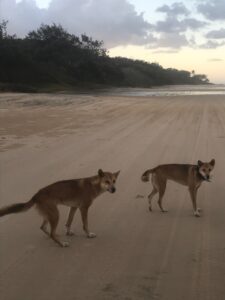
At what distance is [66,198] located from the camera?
6.96 metres

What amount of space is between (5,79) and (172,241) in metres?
47.3

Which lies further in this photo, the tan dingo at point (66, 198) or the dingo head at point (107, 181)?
the dingo head at point (107, 181)

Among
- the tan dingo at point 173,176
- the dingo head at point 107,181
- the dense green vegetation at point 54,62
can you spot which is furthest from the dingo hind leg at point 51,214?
the dense green vegetation at point 54,62

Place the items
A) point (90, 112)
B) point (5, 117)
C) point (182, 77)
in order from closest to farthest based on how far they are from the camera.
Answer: point (5, 117)
point (90, 112)
point (182, 77)

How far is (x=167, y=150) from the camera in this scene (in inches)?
520

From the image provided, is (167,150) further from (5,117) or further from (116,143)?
(5,117)

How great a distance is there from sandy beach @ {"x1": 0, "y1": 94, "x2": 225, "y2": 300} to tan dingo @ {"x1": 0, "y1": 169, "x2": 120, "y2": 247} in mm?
256

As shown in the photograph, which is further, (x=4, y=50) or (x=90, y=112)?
(x=4, y=50)

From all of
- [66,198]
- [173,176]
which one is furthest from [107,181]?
[173,176]

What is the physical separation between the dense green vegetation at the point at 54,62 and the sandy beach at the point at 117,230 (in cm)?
3926

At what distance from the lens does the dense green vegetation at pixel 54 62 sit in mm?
55469

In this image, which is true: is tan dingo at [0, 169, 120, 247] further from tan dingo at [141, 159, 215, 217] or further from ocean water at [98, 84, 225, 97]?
ocean water at [98, 84, 225, 97]

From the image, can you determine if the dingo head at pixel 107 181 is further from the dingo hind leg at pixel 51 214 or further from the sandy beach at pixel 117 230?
the dingo hind leg at pixel 51 214

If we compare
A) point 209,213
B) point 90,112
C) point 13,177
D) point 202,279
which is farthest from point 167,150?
point 90,112
